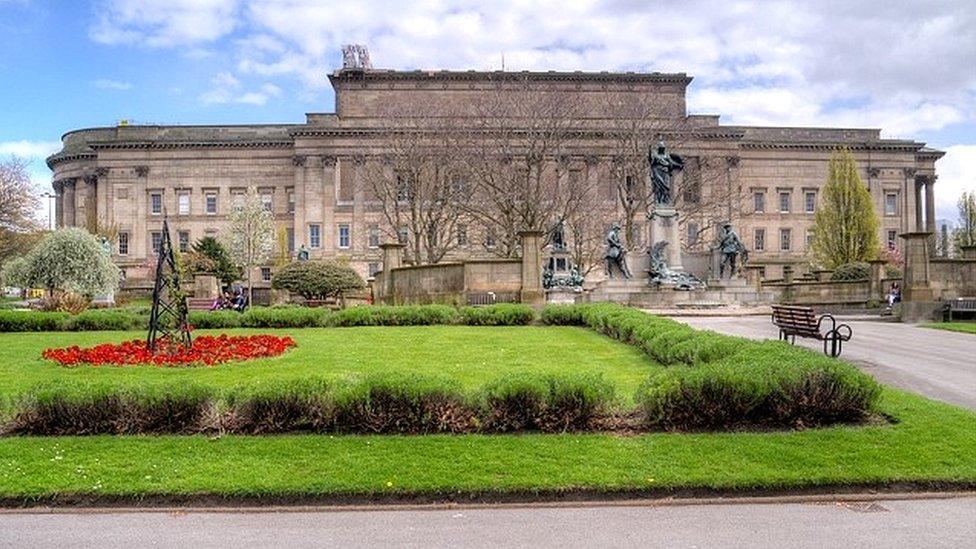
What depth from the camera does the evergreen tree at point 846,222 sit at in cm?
6538

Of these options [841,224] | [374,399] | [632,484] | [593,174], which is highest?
[593,174]

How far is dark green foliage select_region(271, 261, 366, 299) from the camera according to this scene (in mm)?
44625

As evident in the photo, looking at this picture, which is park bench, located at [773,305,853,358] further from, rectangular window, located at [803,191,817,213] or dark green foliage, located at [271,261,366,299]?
rectangular window, located at [803,191,817,213]

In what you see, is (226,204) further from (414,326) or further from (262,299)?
(414,326)

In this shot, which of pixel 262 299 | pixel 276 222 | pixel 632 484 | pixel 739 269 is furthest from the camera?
pixel 276 222

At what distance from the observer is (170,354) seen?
53.3 ft

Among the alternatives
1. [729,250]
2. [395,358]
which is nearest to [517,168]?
[729,250]

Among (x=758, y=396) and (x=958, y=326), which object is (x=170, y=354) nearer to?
(x=758, y=396)

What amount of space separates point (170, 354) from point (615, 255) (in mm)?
23897

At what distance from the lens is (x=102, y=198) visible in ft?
307

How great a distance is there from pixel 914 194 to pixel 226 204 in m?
77.4

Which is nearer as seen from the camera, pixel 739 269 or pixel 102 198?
pixel 739 269

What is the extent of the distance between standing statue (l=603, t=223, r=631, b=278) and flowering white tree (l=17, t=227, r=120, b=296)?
2852 centimetres

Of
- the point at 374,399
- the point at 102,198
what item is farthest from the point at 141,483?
the point at 102,198
